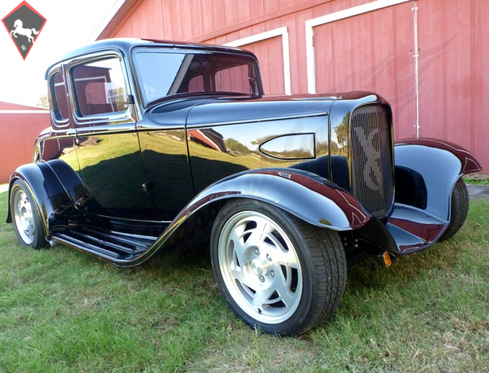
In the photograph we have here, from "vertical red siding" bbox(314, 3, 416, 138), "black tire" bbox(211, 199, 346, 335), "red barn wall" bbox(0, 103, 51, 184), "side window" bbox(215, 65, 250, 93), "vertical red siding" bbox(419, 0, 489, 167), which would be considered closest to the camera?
"black tire" bbox(211, 199, 346, 335)

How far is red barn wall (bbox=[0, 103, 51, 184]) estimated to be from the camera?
1154 cm

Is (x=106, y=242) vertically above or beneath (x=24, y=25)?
beneath

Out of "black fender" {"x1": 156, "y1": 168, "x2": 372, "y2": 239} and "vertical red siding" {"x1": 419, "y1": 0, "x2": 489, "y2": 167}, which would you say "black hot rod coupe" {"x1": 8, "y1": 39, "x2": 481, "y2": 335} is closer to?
"black fender" {"x1": 156, "y1": 168, "x2": 372, "y2": 239}

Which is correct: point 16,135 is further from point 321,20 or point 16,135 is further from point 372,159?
point 372,159

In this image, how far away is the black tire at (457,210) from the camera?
3.03 metres

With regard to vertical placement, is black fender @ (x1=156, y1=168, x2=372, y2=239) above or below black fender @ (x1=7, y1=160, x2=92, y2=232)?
above

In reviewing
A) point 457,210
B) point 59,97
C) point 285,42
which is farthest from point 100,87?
point 285,42

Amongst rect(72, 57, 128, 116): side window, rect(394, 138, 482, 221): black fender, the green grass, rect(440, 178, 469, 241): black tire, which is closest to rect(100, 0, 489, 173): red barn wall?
rect(394, 138, 482, 221): black fender

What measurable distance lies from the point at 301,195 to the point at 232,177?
1.54 ft

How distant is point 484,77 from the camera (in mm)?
4840

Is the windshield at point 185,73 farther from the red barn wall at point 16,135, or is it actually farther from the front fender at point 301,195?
the red barn wall at point 16,135

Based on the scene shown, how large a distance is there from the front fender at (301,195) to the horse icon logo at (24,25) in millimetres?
9252

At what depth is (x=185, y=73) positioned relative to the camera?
3170 millimetres

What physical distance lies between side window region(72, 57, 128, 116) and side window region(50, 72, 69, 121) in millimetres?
229
